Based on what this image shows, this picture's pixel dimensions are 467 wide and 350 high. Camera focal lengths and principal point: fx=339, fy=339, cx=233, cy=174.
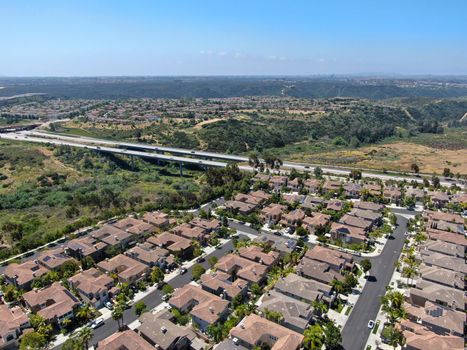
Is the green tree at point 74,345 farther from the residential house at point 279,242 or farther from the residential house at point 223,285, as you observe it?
the residential house at point 279,242

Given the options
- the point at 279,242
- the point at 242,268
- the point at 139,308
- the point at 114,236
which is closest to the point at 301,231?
the point at 279,242

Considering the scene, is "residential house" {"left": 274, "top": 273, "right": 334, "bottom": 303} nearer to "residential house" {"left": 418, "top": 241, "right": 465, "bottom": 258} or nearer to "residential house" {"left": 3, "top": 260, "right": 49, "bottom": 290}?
"residential house" {"left": 418, "top": 241, "right": 465, "bottom": 258}

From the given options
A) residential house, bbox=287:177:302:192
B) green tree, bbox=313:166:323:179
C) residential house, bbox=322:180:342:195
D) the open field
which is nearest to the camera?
residential house, bbox=322:180:342:195

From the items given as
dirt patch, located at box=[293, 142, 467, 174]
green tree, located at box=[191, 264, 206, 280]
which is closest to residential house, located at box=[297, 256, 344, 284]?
green tree, located at box=[191, 264, 206, 280]

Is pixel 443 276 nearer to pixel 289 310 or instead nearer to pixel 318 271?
pixel 318 271

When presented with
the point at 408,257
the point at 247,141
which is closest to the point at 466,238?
the point at 408,257

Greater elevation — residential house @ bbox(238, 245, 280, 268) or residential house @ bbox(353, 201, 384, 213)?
residential house @ bbox(353, 201, 384, 213)

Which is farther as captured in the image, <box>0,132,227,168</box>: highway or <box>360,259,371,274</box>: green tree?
<box>0,132,227,168</box>: highway
